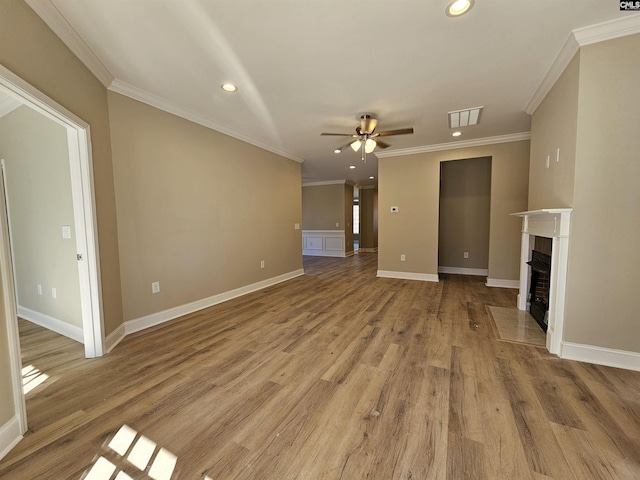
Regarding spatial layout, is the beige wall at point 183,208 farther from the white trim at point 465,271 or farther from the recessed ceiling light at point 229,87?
the white trim at point 465,271

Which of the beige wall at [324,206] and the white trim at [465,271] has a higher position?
the beige wall at [324,206]

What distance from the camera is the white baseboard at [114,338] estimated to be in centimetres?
242

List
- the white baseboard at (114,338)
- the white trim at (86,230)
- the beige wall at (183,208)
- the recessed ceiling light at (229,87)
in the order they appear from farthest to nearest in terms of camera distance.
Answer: the beige wall at (183,208) → the recessed ceiling light at (229,87) → the white baseboard at (114,338) → the white trim at (86,230)

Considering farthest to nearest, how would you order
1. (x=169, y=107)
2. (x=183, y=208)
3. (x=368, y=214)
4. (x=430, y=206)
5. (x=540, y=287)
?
(x=368, y=214), (x=430, y=206), (x=183, y=208), (x=540, y=287), (x=169, y=107)

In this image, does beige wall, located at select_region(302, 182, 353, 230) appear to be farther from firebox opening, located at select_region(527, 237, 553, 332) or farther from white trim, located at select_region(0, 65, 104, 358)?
white trim, located at select_region(0, 65, 104, 358)

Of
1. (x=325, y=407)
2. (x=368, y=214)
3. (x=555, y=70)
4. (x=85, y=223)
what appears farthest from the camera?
(x=368, y=214)

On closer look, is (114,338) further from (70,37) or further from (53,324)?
(70,37)

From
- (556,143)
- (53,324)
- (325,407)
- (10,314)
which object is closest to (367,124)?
(556,143)

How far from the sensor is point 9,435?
54.9 inches

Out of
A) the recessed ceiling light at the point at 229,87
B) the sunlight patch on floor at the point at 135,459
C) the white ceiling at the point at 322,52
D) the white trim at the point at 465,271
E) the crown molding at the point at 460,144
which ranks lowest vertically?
the sunlight patch on floor at the point at 135,459

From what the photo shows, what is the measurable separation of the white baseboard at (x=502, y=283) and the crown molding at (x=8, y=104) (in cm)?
688

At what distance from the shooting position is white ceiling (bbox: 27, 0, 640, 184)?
1.76m

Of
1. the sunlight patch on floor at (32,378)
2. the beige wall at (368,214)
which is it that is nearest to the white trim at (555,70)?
the sunlight patch on floor at (32,378)

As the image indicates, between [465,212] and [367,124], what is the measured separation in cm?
365
